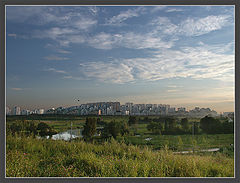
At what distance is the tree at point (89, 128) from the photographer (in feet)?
14.5

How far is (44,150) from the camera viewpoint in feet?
14.3

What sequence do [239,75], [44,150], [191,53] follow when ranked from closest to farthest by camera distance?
[239,75]
[191,53]
[44,150]

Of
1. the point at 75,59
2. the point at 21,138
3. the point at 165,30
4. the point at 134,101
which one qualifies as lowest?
the point at 21,138

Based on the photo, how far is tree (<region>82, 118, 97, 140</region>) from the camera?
4.42m

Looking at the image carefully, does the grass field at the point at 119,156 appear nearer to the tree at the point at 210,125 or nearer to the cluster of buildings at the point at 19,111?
the tree at the point at 210,125

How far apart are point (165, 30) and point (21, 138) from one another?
147 inches

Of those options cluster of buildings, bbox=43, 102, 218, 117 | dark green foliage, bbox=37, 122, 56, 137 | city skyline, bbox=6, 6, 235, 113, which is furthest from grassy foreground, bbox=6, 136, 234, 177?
city skyline, bbox=6, 6, 235, 113

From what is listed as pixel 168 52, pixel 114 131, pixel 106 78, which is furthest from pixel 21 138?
pixel 168 52

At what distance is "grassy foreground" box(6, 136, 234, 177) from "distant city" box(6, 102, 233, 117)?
66 centimetres

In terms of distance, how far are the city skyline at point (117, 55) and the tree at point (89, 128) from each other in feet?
1.57

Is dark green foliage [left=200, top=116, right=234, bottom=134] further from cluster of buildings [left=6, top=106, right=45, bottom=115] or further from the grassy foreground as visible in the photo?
cluster of buildings [left=6, top=106, right=45, bottom=115]

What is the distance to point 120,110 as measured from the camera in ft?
14.1

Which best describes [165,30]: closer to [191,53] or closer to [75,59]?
[191,53]

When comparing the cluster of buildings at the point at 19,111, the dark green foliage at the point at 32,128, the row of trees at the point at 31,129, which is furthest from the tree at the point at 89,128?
the dark green foliage at the point at 32,128
